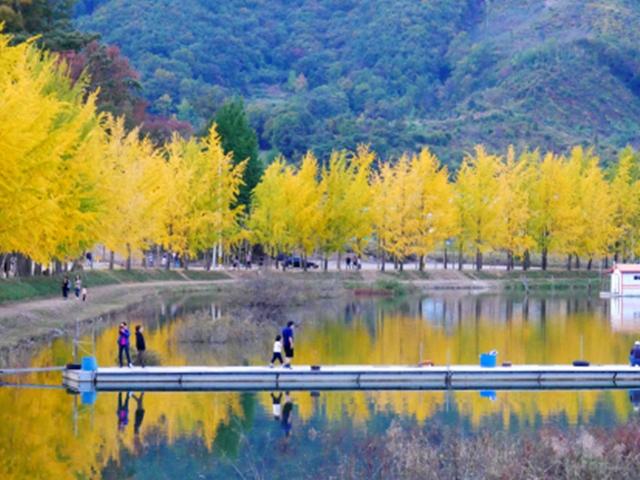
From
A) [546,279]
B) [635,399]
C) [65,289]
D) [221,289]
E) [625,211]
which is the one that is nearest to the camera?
[635,399]

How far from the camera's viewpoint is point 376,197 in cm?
8662

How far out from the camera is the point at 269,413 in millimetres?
31250

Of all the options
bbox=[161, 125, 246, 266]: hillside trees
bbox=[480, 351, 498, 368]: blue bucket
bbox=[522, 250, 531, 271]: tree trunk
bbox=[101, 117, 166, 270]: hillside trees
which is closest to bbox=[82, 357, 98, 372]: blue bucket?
bbox=[480, 351, 498, 368]: blue bucket

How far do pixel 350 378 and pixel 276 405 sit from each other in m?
3.90

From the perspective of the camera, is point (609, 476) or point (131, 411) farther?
point (131, 411)

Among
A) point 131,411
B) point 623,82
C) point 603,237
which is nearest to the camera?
point 131,411

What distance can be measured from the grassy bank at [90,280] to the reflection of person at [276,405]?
18.4m

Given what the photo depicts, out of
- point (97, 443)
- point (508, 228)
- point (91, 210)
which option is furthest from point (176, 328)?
point (508, 228)

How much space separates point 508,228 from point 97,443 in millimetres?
64875

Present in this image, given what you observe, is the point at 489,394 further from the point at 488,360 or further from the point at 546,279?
the point at 546,279

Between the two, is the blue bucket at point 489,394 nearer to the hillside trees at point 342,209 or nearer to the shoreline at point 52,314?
the shoreline at point 52,314

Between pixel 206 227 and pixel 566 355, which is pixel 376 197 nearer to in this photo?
pixel 206 227

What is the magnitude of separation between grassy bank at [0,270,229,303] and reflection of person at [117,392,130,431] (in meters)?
17.0

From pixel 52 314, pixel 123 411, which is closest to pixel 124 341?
pixel 123 411
